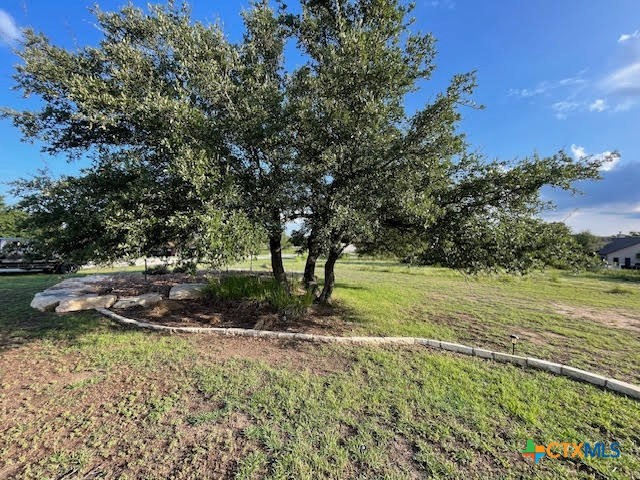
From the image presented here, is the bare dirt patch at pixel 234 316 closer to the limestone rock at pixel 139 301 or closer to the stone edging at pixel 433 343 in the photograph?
the limestone rock at pixel 139 301

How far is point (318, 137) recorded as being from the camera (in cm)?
528

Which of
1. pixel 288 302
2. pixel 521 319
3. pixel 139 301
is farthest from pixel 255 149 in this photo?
pixel 521 319

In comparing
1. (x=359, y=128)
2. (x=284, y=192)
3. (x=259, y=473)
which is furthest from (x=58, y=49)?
(x=259, y=473)

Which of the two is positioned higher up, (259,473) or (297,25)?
(297,25)

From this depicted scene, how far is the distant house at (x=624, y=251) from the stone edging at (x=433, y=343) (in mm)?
51953

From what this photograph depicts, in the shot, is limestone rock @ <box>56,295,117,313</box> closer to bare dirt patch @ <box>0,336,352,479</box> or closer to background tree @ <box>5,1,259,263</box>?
bare dirt patch @ <box>0,336,352,479</box>

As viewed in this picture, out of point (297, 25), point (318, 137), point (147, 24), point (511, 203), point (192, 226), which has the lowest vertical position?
point (192, 226)

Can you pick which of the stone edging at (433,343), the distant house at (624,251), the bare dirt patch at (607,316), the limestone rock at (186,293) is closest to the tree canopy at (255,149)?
the stone edging at (433,343)

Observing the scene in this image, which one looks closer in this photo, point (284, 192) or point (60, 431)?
point (60, 431)

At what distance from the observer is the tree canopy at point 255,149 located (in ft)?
14.9

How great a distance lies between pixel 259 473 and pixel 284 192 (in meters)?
4.21

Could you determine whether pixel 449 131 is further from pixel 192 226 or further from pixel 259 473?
pixel 259 473

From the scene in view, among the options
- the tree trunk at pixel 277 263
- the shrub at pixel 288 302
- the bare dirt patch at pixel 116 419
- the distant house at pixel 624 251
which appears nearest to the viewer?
the bare dirt patch at pixel 116 419

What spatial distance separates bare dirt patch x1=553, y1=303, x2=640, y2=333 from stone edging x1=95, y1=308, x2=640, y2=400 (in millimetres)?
4342
